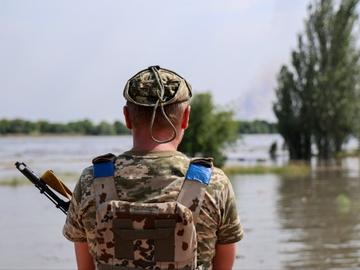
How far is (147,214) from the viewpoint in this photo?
8.30ft

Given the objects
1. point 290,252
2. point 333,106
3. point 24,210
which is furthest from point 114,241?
point 333,106

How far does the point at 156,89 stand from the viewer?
8.57ft

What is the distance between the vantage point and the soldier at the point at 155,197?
Result: 254cm

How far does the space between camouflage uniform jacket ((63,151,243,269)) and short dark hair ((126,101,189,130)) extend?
110 millimetres

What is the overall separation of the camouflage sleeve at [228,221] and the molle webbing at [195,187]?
0.11 m

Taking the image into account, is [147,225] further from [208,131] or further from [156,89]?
[208,131]

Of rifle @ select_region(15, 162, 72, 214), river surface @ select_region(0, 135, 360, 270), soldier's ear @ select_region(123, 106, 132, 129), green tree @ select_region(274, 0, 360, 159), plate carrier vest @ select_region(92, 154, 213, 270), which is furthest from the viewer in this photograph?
green tree @ select_region(274, 0, 360, 159)

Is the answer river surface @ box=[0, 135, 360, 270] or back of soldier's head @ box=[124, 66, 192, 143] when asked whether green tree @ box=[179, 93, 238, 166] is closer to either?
river surface @ box=[0, 135, 360, 270]

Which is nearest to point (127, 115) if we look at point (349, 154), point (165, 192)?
point (165, 192)

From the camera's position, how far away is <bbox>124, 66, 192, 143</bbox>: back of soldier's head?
261 centimetres

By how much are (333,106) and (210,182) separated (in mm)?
50496

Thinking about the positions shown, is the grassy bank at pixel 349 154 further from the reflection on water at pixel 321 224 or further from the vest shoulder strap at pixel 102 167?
the vest shoulder strap at pixel 102 167

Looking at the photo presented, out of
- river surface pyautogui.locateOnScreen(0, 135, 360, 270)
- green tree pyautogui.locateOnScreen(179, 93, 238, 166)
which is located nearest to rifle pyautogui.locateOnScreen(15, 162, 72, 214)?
river surface pyautogui.locateOnScreen(0, 135, 360, 270)

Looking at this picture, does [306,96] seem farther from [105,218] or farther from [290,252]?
[105,218]
